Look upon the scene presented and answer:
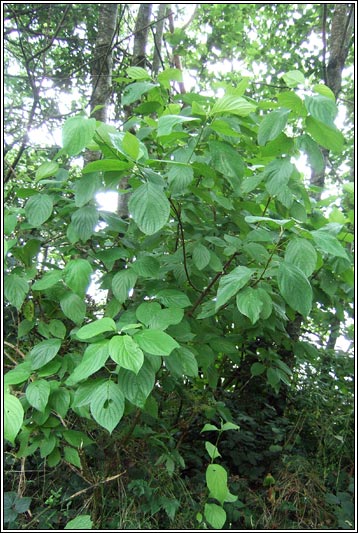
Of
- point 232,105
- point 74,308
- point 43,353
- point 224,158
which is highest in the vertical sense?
point 232,105

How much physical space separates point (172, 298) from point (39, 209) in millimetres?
491

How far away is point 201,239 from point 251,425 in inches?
51.1

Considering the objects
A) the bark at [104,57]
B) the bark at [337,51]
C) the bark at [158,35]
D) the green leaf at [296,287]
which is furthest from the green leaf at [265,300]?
the bark at [158,35]

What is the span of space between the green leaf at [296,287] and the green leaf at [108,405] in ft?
1.53

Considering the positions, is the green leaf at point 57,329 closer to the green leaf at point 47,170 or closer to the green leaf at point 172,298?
the green leaf at point 172,298

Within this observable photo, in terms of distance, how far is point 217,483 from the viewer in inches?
58.5

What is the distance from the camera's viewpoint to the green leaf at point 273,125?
1.13 metres

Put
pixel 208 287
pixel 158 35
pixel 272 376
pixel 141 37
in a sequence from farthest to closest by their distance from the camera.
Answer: pixel 158 35, pixel 141 37, pixel 272 376, pixel 208 287

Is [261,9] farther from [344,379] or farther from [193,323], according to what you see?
[193,323]

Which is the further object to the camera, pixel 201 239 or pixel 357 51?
pixel 357 51

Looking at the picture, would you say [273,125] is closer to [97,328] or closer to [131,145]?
[131,145]

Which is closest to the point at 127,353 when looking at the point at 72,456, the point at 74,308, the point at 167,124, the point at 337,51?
the point at 74,308

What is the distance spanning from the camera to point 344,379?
2.35m

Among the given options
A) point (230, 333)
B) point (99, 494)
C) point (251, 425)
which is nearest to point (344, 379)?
point (251, 425)
